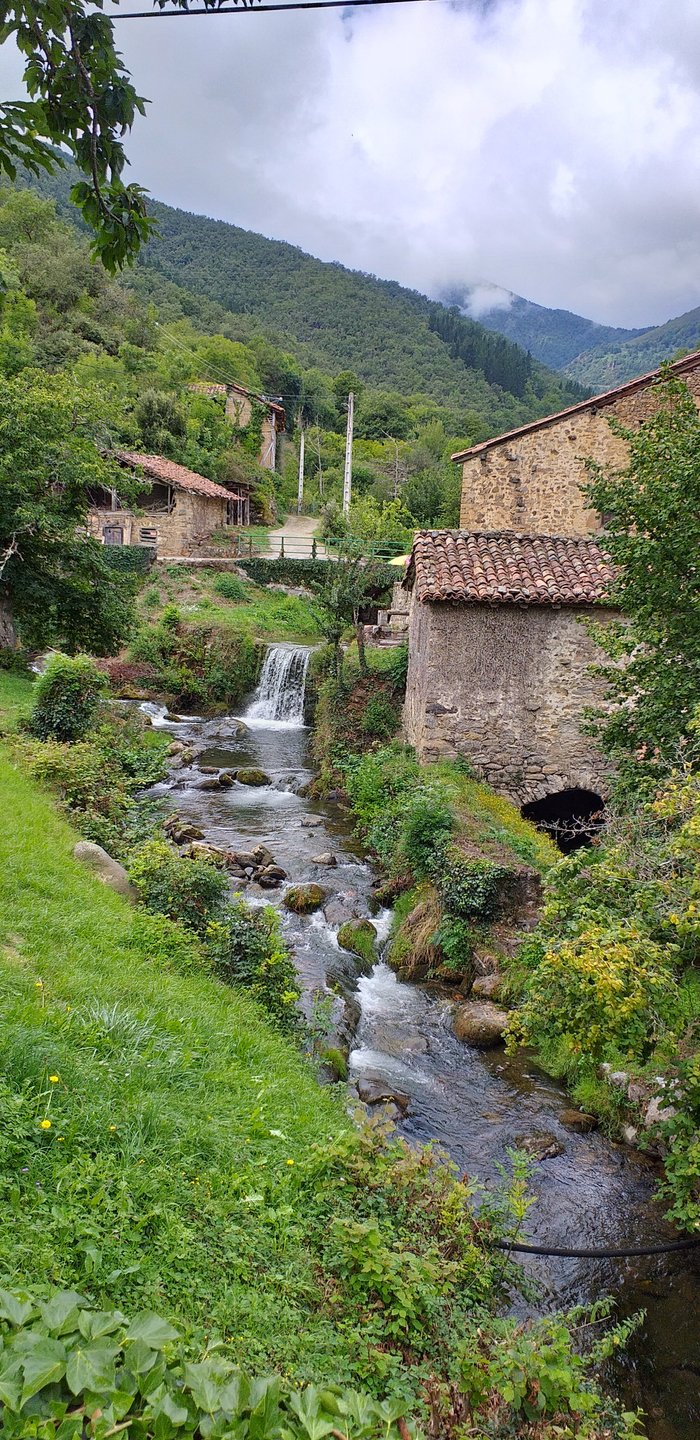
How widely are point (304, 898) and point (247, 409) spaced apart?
156 feet

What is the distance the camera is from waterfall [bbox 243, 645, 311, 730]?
24.0m

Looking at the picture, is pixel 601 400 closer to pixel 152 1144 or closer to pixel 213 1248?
pixel 152 1144

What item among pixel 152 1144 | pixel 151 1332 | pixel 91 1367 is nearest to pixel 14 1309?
pixel 91 1367

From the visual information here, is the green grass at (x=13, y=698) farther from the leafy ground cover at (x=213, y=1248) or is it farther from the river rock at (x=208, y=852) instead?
the leafy ground cover at (x=213, y=1248)

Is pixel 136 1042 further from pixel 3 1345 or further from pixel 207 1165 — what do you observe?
pixel 3 1345

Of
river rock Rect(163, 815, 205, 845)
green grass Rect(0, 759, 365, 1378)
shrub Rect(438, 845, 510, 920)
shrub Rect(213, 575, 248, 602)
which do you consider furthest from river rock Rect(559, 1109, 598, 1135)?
shrub Rect(213, 575, 248, 602)

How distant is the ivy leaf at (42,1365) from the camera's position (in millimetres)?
1914

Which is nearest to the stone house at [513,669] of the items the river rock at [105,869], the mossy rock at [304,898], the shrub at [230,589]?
the mossy rock at [304,898]

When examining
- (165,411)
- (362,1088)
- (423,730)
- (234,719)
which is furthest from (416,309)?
(362,1088)

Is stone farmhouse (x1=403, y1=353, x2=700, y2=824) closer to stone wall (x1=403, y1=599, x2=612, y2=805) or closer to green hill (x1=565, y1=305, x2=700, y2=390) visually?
stone wall (x1=403, y1=599, x2=612, y2=805)

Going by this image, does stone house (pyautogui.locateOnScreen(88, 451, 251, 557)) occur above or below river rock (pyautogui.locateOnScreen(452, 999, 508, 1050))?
above

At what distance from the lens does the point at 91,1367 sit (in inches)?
80.9

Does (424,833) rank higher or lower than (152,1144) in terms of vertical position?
lower

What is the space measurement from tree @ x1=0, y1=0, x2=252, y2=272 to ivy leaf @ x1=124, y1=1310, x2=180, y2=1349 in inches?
158
